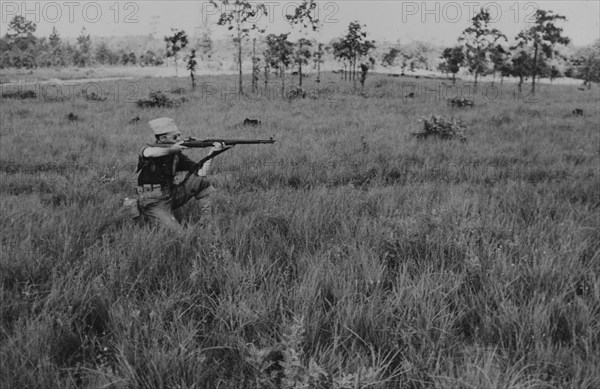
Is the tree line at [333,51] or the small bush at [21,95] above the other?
the tree line at [333,51]

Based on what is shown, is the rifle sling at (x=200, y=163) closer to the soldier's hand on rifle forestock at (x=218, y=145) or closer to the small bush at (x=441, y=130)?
the soldier's hand on rifle forestock at (x=218, y=145)

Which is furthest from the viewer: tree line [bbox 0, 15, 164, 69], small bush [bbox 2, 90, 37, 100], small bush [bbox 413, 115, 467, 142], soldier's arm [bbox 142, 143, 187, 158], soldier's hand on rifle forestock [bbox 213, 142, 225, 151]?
tree line [bbox 0, 15, 164, 69]

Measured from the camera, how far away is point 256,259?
307 centimetres

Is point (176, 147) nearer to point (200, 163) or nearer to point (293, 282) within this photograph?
point (200, 163)

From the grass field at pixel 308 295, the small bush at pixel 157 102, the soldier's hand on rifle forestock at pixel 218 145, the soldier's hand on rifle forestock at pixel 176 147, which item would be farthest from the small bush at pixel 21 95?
the soldier's hand on rifle forestock at pixel 218 145

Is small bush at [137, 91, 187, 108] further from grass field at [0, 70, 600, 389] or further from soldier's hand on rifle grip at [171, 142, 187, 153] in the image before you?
soldier's hand on rifle grip at [171, 142, 187, 153]

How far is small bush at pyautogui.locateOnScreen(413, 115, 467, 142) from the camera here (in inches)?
434

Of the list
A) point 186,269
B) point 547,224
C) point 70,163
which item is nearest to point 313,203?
point 186,269

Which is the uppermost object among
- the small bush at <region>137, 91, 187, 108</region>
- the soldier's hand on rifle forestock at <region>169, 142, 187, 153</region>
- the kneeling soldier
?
the small bush at <region>137, 91, 187, 108</region>

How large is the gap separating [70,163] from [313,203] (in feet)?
19.3

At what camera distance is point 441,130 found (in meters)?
11.2

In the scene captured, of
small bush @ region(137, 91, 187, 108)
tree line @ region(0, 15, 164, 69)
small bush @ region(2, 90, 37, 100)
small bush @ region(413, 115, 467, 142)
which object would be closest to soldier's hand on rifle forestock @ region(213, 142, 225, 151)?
small bush @ region(413, 115, 467, 142)

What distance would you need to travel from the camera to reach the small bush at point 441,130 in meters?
11.0

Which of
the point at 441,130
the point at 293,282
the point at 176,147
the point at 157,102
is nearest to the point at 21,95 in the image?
the point at 157,102
